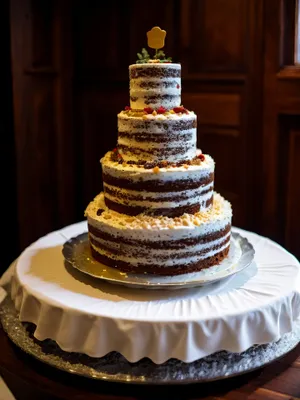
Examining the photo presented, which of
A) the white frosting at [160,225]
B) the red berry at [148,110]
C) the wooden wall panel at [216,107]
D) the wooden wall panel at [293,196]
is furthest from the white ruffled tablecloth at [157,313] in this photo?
the wooden wall panel at [216,107]

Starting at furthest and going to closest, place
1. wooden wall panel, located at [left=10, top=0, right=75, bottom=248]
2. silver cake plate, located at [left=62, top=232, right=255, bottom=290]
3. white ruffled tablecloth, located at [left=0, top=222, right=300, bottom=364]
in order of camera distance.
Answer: wooden wall panel, located at [left=10, top=0, right=75, bottom=248] < silver cake plate, located at [left=62, top=232, right=255, bottom=290] < white ruffled tablecloth, located at [left=0, top=222, right=300, bottom=364]

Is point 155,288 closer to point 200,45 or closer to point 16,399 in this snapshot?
point 16,399

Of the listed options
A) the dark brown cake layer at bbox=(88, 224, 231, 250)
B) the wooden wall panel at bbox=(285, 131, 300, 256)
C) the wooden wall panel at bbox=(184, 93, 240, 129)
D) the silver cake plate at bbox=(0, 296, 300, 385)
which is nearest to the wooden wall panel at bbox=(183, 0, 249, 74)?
the wooden wall panel at bbox=(184, 93, 240, 129)

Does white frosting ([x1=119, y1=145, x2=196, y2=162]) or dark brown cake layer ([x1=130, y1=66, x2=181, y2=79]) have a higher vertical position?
dark brown cake layer ([x1=130, y1=66, x2=181, y2=79])

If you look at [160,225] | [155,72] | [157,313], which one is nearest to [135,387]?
[157,313]

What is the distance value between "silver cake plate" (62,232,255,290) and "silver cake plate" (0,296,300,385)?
20 cm

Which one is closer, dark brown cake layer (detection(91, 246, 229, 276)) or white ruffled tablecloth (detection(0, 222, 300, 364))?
white ruffled tablecloth (detection(0, 222, 300, 364))

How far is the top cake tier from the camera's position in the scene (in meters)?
1.72

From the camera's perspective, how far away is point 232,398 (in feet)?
5.05

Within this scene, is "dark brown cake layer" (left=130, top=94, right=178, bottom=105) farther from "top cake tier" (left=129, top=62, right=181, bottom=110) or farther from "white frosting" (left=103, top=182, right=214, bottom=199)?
"white frosting" (left=103, top=182, right=214, bottom=199)

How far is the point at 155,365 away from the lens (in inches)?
61.6

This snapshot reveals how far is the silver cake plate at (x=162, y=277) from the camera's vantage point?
1.65 m

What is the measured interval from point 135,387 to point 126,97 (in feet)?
6.10

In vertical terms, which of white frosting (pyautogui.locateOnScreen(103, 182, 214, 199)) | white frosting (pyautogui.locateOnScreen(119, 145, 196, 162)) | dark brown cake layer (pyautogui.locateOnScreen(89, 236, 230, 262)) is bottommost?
dark brown cake layer (pyautogui.locateOnScreen(89, 236, 230, 262))
